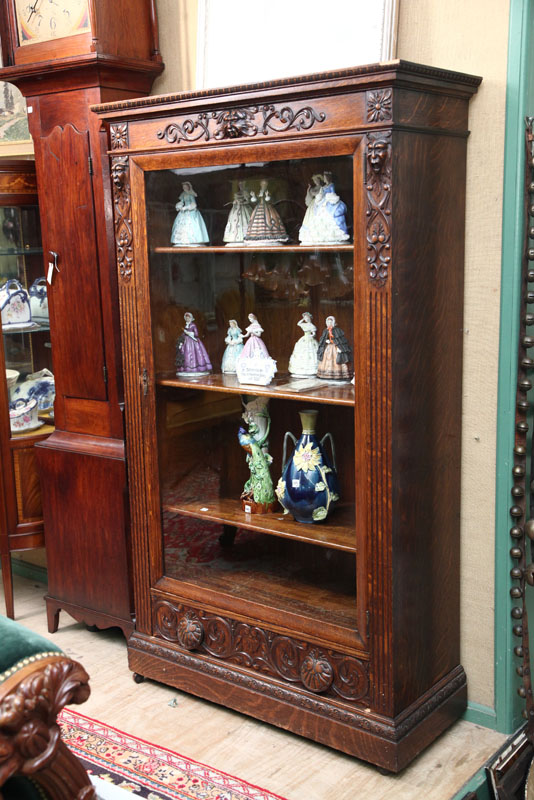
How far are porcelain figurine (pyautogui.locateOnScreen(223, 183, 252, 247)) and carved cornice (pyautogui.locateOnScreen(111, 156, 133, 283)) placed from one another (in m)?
0.31

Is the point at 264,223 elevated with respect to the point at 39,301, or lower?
elevated

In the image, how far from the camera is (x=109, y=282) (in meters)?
2.83

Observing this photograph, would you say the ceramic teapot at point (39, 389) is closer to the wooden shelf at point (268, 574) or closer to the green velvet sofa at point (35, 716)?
the wooden shelf at point (268, 574)

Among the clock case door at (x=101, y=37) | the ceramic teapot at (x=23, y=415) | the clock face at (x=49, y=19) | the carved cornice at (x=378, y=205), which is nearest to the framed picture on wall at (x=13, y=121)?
the clock case door at (x=101, y=37)

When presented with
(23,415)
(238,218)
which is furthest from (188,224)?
(23,415)

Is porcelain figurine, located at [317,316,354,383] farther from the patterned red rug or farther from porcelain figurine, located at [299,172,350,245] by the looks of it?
the patterned red rug

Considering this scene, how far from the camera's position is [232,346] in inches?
105

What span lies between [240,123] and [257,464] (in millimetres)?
1029

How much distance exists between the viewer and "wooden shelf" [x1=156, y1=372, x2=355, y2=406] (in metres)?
2.36

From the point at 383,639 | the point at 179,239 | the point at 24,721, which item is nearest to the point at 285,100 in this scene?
the point at 179,239

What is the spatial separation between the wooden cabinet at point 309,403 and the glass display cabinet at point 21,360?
0.72m

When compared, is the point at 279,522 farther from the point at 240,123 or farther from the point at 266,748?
the point at 240,123

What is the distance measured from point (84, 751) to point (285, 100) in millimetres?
1893

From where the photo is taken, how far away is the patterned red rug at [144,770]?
2.25 meters
